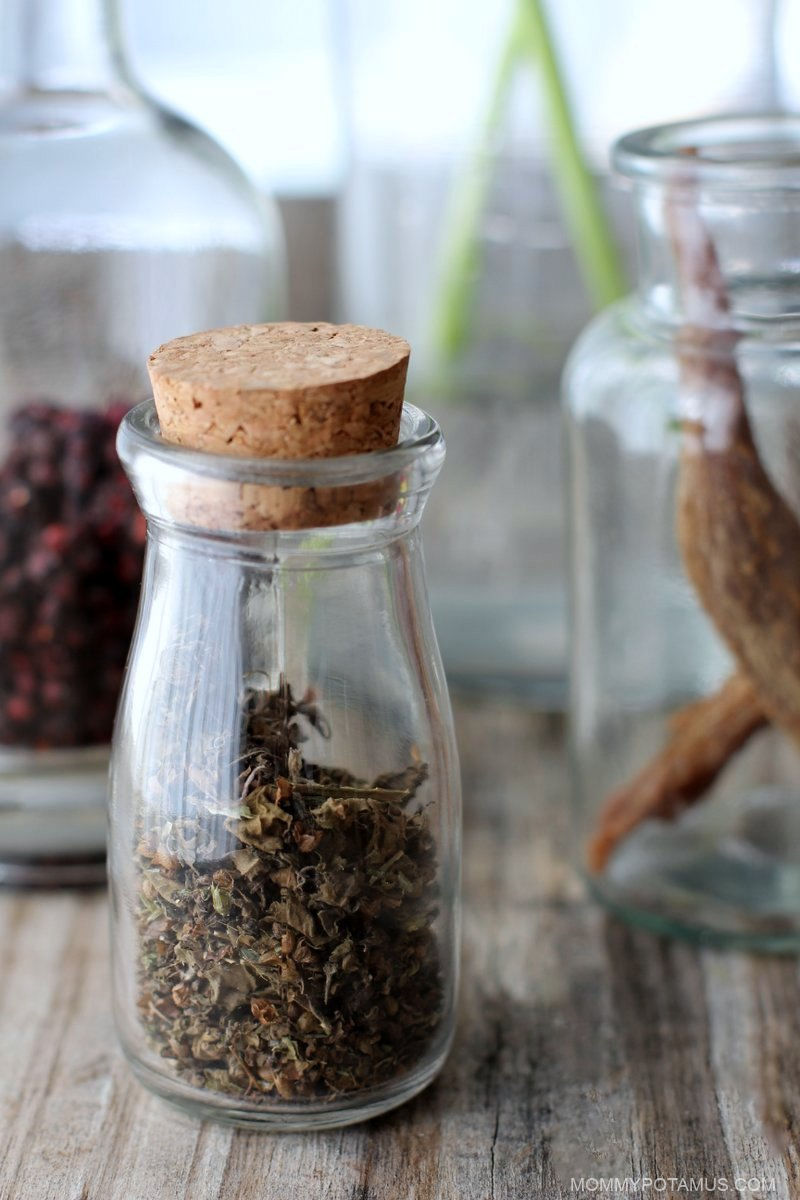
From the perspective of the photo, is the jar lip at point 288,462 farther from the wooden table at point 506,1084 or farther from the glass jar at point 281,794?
the wooden table at point 506,1084

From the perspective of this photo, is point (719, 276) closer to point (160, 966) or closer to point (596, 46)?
point (596, 46)

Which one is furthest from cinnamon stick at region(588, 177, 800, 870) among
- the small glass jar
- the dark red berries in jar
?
the dark red berries in jar

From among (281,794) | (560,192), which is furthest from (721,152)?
(281,794)

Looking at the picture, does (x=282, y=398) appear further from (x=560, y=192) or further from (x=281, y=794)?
(x=560, y=192)

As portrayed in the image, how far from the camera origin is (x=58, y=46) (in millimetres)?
780

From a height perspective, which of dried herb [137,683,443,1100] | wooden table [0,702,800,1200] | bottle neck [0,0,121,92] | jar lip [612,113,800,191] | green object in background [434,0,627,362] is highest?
bottle neck [0,0,121,92]

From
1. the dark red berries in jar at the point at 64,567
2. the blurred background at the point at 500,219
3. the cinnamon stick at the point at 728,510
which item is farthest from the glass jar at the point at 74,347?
the cinnamon stick at the point at 728,510

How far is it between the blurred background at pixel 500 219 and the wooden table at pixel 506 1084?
0.83 feet

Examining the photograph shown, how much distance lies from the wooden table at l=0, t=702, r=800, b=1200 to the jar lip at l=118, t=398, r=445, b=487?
27 cm

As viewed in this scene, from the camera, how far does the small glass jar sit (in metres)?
0.72

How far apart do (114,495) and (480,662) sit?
33 centimetres

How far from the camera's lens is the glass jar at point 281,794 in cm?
57

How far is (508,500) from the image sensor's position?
1.00 m

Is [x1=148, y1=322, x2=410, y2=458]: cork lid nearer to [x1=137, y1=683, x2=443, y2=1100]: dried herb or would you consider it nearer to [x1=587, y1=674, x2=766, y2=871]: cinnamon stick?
[x1=137, y1=683, x2=443, y2=1100]: dried herb
